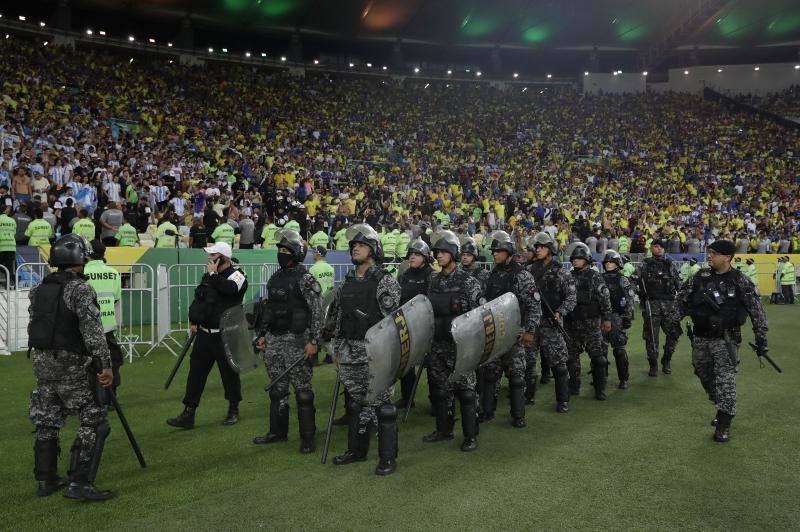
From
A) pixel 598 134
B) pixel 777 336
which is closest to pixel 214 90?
pixel 598 134

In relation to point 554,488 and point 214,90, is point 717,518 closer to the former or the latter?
point 554,488

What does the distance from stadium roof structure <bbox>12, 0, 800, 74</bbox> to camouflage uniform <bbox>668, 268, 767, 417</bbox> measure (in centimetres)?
3261

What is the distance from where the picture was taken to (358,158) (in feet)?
100

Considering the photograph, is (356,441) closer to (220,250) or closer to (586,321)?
(220,250)

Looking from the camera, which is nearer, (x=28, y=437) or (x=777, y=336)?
(x=28, y=437)

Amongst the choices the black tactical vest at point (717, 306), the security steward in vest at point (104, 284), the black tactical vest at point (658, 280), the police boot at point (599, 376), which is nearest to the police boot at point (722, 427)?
the black tactical vest at point (717, 306)

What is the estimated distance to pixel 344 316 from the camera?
18.8 feet

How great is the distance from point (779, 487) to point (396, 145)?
29.3 meters

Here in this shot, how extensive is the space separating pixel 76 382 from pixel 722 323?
571 cm

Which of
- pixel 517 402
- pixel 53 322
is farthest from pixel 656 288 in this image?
pixel 53 322

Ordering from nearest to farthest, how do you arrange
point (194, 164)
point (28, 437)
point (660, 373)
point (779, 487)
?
point (779, 487) < point (28, 437) < point (660, 373) < point (194, 164)

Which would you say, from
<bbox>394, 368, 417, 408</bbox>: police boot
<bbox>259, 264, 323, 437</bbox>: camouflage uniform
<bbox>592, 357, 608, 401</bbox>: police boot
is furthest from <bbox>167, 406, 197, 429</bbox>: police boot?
<bbox>592, 357, 608, 401</bbox>: police boot

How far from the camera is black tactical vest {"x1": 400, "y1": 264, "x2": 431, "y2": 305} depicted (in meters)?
6.75

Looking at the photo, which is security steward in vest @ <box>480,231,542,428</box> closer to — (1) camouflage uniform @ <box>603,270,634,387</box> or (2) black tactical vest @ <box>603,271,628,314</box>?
(1) camouflage uniform @ <box>603,270,634,387</box>
